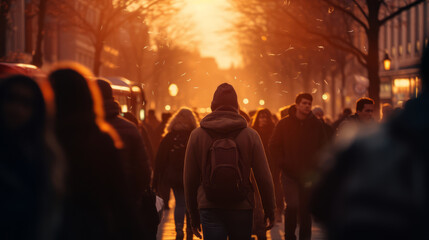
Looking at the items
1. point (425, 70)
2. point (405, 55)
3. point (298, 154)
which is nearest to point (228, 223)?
point (298, 154)

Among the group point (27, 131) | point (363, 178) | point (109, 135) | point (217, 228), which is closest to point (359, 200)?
point (363, 178)

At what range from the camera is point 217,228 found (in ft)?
19.9

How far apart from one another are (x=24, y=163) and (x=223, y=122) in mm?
3221

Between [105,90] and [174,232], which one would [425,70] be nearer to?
[105,90]

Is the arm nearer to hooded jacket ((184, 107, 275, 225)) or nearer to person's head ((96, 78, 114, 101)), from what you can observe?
hooded jacket ((184, 107, 275, 225))

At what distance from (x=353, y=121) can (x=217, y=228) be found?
441 centimetres

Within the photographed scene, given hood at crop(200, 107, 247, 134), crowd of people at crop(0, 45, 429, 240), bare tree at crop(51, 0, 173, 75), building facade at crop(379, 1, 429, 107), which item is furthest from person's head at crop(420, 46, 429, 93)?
building facade at crop(379, 1, 429, 107)

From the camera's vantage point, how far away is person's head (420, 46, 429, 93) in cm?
246

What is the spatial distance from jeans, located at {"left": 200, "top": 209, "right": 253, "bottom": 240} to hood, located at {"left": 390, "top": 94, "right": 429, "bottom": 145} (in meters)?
3.78

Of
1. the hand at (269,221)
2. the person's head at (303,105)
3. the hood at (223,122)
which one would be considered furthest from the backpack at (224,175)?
the person's head at (303,105)

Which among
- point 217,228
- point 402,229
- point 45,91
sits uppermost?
point 45,91

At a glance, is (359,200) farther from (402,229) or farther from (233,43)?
(233,43)

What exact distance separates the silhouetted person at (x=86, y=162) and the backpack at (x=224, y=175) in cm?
217

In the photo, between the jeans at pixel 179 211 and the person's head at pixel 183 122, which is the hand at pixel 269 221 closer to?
the person's head at pixel 183 122
